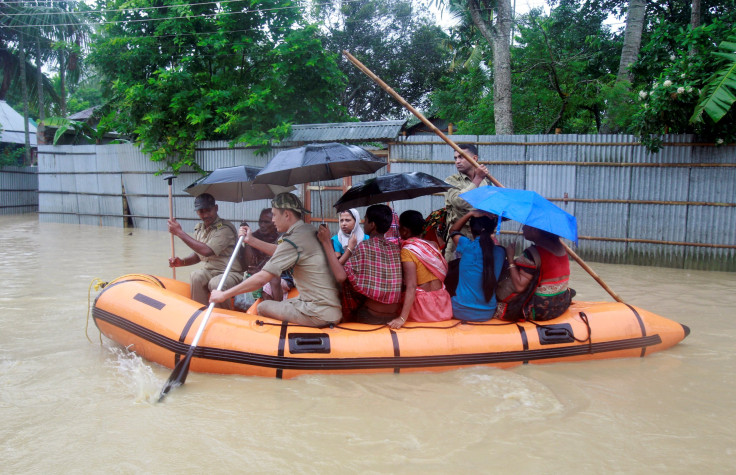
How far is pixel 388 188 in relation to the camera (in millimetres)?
4395

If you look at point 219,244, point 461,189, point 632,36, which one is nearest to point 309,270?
point 219,244

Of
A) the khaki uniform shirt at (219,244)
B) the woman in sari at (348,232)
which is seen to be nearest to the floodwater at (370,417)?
the khaki uniform shirt at (219,244)

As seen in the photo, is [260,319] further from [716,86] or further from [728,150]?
[728,150]

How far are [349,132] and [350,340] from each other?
6019 mm

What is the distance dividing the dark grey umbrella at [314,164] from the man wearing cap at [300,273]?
0.64 ft

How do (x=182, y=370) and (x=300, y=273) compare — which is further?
(x=300, y=273)

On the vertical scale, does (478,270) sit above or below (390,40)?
below

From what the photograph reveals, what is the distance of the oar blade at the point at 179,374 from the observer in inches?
→ 143

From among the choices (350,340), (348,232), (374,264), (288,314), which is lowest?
(350,340)

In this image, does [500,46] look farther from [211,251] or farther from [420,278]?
[211,251]

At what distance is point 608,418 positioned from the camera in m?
3.35

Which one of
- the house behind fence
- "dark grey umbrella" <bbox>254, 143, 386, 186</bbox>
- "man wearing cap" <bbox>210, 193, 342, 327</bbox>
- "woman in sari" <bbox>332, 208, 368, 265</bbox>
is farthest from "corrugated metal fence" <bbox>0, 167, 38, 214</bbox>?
"man wearing cap" <bbox>210, 193, 342, 327</bbox>

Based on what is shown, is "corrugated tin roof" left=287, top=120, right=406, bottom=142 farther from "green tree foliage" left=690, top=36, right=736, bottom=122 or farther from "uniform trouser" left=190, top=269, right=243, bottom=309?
"uniform trouser" left=190, top=269, right=243, bottom=309

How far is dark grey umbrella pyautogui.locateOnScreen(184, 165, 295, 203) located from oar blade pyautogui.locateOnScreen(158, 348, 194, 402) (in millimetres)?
1582
